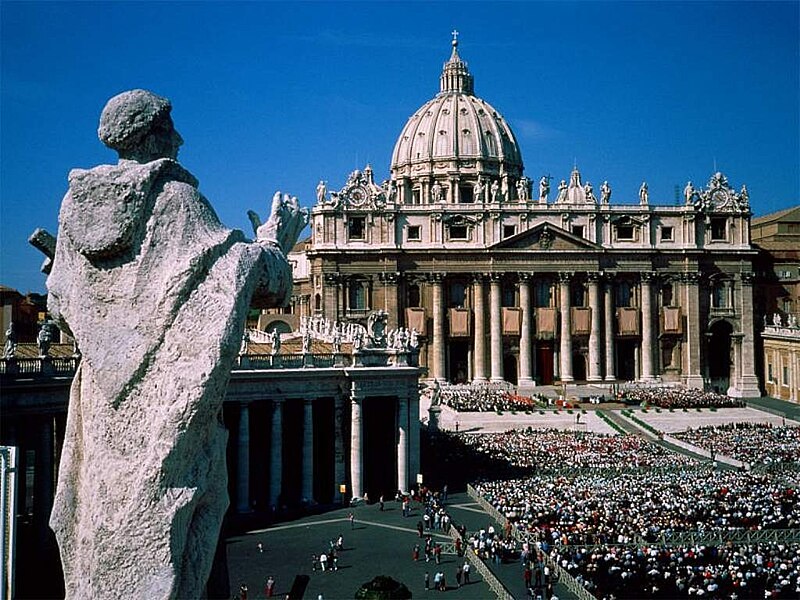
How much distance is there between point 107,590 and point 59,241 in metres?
2.17

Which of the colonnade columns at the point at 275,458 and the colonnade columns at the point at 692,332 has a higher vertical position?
the colonnade columns at the point at 692,332

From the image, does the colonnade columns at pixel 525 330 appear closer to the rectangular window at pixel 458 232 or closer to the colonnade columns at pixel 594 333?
the colonnade columns at pixel 594 333

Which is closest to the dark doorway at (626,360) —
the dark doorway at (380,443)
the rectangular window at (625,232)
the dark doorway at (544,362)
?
the dark doorway at (544,362)

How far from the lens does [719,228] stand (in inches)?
3420

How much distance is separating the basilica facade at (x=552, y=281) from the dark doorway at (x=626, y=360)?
14 centimetres

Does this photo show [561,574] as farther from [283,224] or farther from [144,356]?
[144,356]

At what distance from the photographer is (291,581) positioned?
85.8 ft

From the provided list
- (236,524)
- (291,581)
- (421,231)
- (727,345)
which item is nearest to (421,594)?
(291,581)

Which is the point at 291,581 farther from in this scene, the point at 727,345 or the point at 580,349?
the point at 727,345

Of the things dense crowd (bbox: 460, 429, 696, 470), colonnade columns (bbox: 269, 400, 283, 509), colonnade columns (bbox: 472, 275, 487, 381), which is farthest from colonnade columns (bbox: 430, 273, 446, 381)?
colonnade columns (bbox: 269, 400, 283, 509)

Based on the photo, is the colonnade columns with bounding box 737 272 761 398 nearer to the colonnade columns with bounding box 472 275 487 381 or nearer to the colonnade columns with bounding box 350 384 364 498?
the colonnade columns with bounding box 472 275 487 381

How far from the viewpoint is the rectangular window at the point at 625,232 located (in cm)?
8531

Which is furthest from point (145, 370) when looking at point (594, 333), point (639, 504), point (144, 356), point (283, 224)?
point (594, 333)

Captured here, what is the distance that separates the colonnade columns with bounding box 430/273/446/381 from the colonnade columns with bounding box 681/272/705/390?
23.0 metres
